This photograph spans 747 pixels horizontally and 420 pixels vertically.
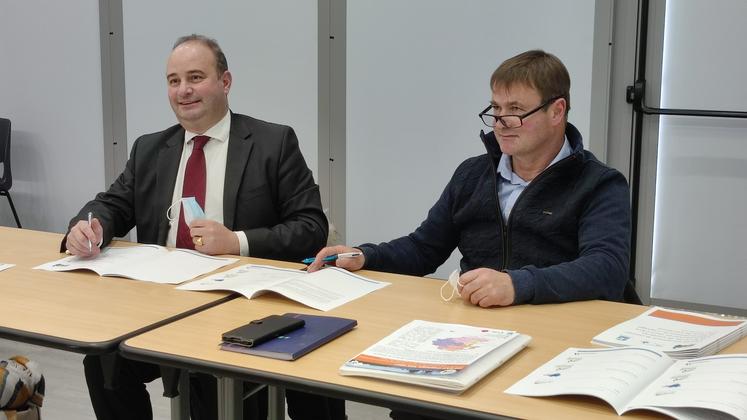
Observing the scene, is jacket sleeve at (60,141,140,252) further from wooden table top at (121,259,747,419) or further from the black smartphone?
the black smartphone

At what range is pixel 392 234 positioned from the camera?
4613 millimetres

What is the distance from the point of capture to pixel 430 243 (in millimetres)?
2496

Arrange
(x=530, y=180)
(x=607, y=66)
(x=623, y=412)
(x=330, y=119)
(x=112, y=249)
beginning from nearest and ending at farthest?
(x=623, y=412), (x=530, y=180), (x=112, y=249), (x=607, y=66), (x=330, y=119)

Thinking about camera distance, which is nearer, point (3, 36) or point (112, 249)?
point (112, 249)

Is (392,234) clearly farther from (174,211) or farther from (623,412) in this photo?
(623,412)

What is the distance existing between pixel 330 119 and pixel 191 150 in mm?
1888

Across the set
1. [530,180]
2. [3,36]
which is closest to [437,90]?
[530,180]

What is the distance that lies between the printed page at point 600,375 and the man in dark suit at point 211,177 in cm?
130

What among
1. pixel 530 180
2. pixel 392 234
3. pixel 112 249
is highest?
pixel 530 180

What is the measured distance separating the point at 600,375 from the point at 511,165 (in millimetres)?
1072

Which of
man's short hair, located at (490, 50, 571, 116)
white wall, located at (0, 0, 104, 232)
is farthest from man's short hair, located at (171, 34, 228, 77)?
white wall, located at (0, 0, 104, 232)

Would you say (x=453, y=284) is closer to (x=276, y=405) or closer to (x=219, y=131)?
(x=276, y=405)

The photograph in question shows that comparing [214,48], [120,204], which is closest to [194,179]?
[120,204]

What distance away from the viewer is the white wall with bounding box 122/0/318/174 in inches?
183
